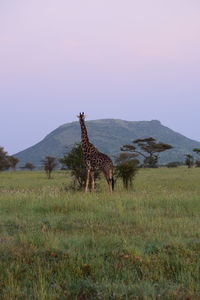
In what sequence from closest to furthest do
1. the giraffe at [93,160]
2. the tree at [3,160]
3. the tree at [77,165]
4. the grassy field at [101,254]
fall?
the grassy field at [101,254] → the giraffe at [93,160] → the tree at [77,165] → the tree at [3,160]

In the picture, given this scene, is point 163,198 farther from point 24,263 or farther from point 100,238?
point 24,263

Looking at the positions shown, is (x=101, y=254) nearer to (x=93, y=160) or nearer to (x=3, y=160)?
(x=93, y=160)

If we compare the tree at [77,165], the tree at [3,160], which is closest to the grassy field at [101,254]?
the tree at [77,165]

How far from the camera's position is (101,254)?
6.43 m

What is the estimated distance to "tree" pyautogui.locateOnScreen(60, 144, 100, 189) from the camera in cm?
1928

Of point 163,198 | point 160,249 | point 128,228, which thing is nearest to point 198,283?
point 160,249

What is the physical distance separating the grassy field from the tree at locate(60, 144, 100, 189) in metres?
8.88

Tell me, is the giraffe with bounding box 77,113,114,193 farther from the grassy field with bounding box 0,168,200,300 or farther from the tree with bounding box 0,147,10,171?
the tree with bounding box 0,147,10,171

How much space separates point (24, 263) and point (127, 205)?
17.5 ft

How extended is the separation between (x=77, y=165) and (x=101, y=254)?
43.1 feet

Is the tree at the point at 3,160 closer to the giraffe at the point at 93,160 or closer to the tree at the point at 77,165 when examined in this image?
the tree at the point at 77,165

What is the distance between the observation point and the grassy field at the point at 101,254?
16.6ft

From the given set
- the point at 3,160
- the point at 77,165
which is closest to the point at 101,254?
the point at 77,165

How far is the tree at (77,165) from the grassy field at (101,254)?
29.1ft
